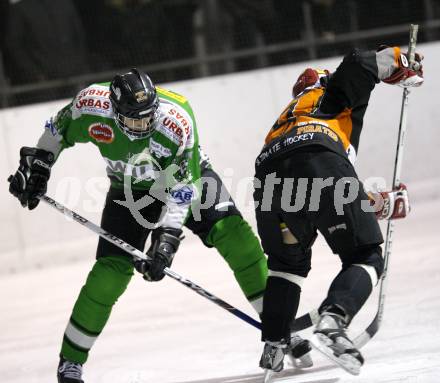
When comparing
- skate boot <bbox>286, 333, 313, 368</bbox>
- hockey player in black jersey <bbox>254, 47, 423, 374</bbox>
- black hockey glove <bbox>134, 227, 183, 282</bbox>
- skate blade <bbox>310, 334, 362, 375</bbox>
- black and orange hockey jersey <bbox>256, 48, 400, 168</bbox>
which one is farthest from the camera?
skate boot <bbox>286, 333, 313, 368</bbox>

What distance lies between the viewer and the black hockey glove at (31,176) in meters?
3.81

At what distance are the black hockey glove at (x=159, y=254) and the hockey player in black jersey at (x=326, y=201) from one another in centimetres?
36

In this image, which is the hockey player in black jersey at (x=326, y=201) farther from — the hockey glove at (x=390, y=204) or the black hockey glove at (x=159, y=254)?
the black hockey glove at (x=159, y=254)

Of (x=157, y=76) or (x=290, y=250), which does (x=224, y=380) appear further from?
(x=157, y=76)

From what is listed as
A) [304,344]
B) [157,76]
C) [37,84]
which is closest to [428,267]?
[304,344]

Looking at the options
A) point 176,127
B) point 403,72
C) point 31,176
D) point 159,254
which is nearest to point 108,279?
point 159,254

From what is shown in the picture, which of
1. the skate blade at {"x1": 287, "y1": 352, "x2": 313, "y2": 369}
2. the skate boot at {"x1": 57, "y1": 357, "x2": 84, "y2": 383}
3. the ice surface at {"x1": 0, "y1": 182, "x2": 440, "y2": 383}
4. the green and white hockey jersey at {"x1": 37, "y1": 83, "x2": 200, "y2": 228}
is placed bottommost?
the ice surface at {"x1": 0, "y1": 182, "x2": 440, "y2": 383}

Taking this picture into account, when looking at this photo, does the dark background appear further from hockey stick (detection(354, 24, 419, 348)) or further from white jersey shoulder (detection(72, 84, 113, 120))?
hockey stick (detection(354, 24, 419, 348))

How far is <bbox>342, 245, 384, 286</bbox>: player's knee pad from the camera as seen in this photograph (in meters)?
3.11

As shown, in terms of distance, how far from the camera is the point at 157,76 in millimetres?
7117

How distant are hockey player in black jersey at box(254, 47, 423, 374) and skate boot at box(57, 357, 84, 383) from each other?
30.7 inches

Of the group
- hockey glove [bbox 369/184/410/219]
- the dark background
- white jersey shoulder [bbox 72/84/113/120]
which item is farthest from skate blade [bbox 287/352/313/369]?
the dark background

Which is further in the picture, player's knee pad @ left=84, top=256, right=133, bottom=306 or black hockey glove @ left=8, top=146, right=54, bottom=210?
black hockey glove @ left=8, top=146, right=54, bottom=210

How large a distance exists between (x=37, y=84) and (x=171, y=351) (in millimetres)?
3488
